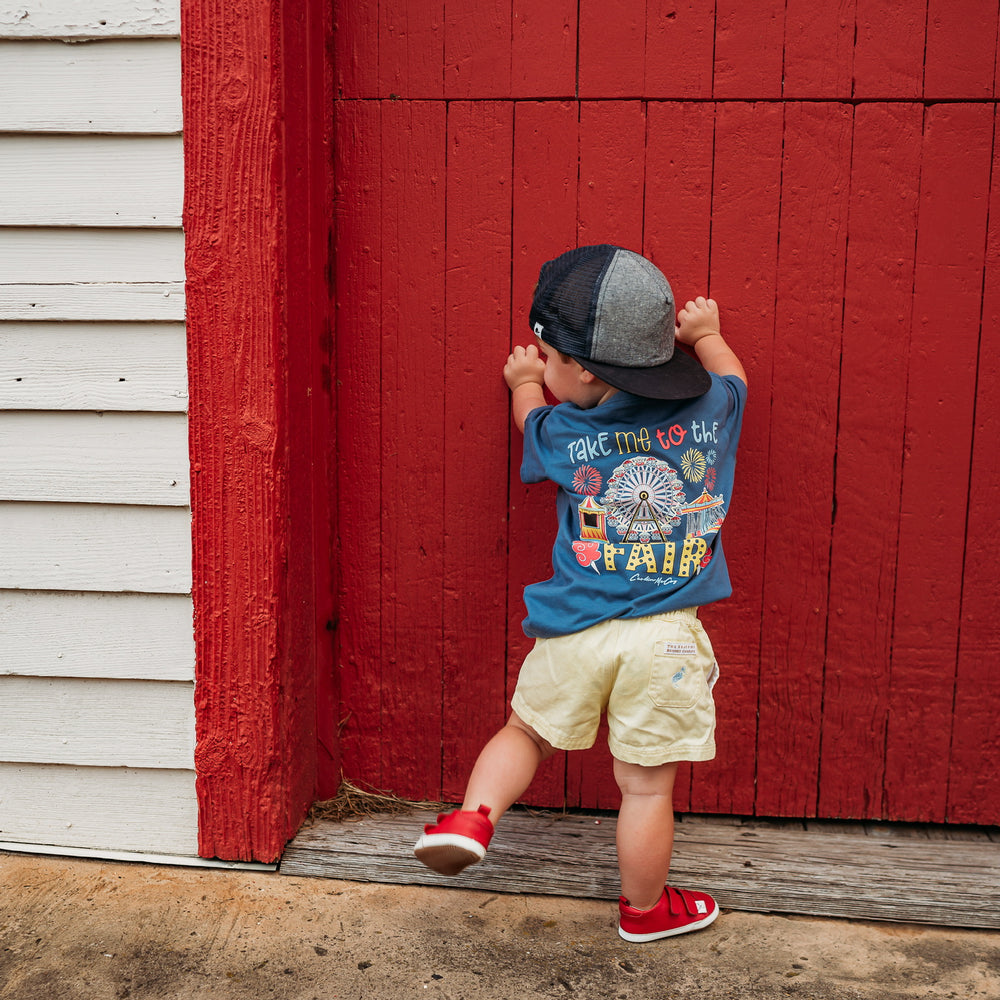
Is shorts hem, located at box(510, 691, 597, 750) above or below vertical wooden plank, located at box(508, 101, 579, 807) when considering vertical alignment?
below

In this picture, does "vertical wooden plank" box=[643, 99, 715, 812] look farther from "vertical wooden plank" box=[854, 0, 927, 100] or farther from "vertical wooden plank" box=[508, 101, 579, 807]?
"vertical wooden plank" box=[854, 0, 927, 100]

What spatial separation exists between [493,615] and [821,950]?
105 centimetres

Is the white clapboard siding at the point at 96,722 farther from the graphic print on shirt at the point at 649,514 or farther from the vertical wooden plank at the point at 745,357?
the vertical wooden plank at the point at 745,357

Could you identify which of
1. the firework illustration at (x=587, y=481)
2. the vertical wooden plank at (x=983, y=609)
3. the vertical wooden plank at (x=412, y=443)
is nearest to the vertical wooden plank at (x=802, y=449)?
the vertical wooden plank at (x=983, y=609)

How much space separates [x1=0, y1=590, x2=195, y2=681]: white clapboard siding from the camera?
2.26 meters

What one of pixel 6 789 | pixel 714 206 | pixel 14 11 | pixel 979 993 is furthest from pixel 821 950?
pixel 14 11

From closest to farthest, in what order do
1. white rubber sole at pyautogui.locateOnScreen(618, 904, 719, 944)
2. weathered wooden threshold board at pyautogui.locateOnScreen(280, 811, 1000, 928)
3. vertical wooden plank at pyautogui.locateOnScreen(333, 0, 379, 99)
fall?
white rubber sole at pyautogui.locateOnScreen(618, 904, 719, 944), weathered wooden threshold board at pyautogui.locateOnScreen(280, 811, 1000, 928), vertical wooden plank at pyautogui.locateOnScreen(333, 0, 379, 99)

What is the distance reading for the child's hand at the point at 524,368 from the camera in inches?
89.5

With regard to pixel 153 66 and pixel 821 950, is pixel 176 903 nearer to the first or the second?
pixel 821 950

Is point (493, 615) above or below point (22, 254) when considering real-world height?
below

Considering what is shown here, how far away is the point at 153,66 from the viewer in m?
2.08

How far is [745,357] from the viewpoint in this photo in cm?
233

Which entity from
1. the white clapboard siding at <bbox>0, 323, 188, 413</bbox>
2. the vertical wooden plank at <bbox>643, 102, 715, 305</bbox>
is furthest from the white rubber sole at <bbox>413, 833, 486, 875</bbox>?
the vertical wooden plank at <bbox>643, 102, 715, 305</bbox>

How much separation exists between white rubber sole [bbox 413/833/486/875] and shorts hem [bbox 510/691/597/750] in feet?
0.93
